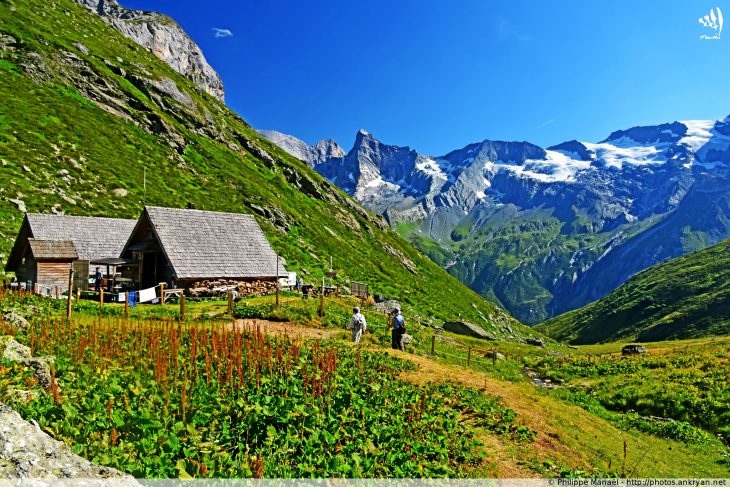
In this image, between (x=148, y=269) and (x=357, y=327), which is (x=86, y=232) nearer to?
(x=148, y=269)

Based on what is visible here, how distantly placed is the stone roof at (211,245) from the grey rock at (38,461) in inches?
→ 1222

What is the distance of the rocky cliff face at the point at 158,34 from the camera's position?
557 feet

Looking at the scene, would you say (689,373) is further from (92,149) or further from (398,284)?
(92,149)

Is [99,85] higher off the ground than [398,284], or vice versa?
[99,85]

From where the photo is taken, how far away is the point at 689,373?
1086 inches

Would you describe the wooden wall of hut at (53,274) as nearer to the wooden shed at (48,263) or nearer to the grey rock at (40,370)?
the wooden shed at (48,263)

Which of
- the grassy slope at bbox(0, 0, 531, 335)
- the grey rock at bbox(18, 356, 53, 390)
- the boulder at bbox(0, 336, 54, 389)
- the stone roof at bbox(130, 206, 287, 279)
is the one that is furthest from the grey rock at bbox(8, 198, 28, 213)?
the grey rock at bbox(18, 356, 53, 390)

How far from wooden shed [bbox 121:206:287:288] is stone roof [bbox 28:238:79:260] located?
4.37 m

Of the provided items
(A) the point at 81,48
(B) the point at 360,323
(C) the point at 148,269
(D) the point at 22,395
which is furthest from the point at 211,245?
(A) the point at 81,48

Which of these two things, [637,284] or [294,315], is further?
[637,284]

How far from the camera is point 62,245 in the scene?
114ft

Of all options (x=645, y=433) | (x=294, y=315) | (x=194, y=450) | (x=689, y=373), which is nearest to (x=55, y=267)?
(x=294, y=315)

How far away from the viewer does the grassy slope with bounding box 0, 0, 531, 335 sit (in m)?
48.4

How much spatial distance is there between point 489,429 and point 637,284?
21378 centimetres
